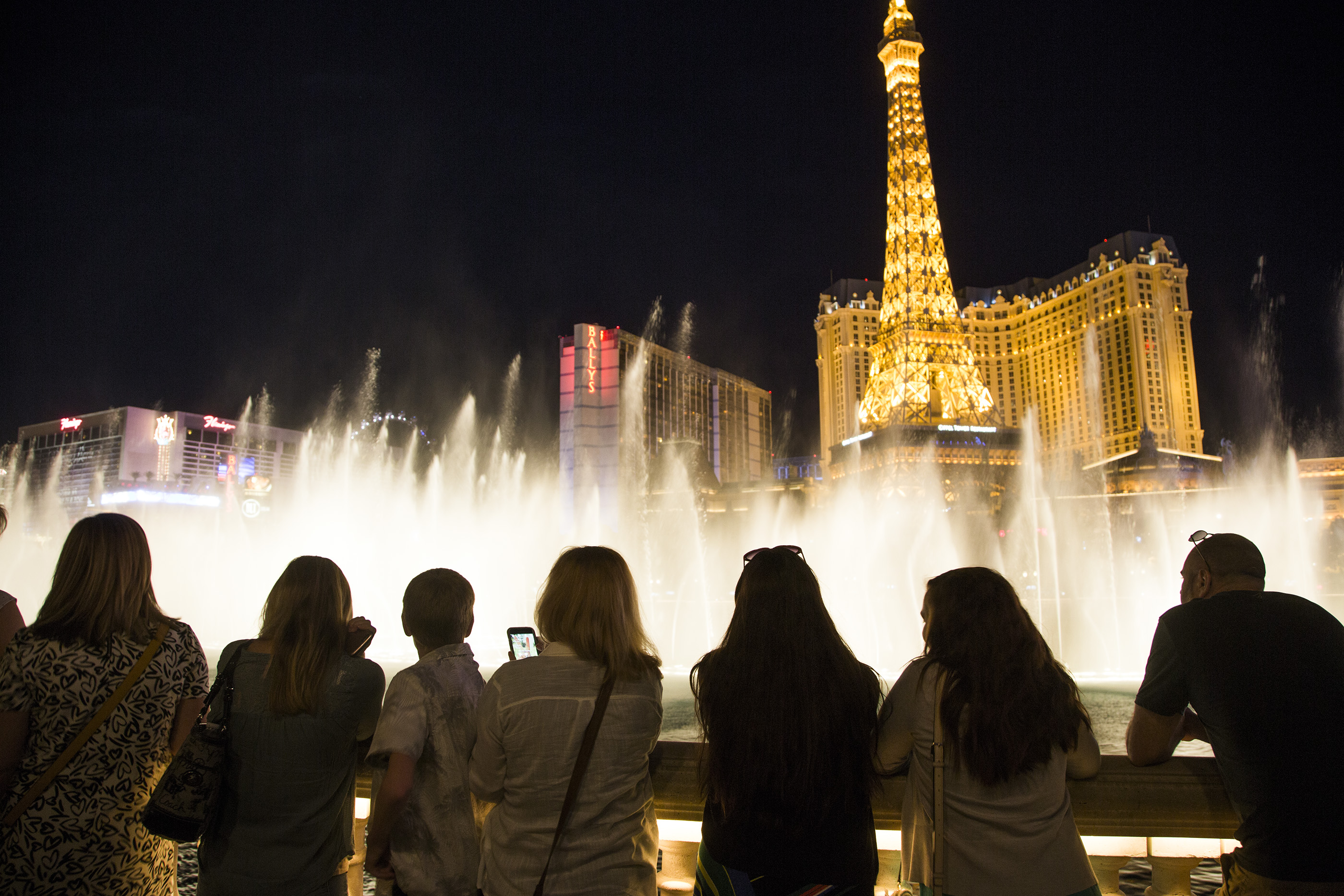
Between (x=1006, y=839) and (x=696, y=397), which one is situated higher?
(x=696, y=397)

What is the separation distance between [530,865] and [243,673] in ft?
3.45

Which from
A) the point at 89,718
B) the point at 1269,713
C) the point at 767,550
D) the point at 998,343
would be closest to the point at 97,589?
the point at 89,718

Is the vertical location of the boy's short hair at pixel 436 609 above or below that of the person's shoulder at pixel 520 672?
above

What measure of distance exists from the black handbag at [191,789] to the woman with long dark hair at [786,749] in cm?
137

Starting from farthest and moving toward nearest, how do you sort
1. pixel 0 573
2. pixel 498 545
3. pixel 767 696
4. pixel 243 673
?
1. pixel 498 545
2. pixel 0 573
3. pixel 243 673
4. pixel 767 696

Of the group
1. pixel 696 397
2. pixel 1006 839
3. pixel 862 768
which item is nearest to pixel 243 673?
pixel 862 768

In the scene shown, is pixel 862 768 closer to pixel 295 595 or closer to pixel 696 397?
pixel 295 595

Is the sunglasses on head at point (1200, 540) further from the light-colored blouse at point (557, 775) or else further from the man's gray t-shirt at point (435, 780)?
the man's gray t-shirt at point (435, 780)

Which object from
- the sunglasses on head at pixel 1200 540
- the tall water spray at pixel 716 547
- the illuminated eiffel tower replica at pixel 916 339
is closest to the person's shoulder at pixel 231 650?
the sunglasses on head at pixel 1200 540

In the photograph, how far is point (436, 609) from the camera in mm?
2354

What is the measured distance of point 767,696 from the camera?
2043mm

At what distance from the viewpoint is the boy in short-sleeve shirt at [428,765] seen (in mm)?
2154

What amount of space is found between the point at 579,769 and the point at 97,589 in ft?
5.13

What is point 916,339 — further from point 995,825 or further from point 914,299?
point 995,825
